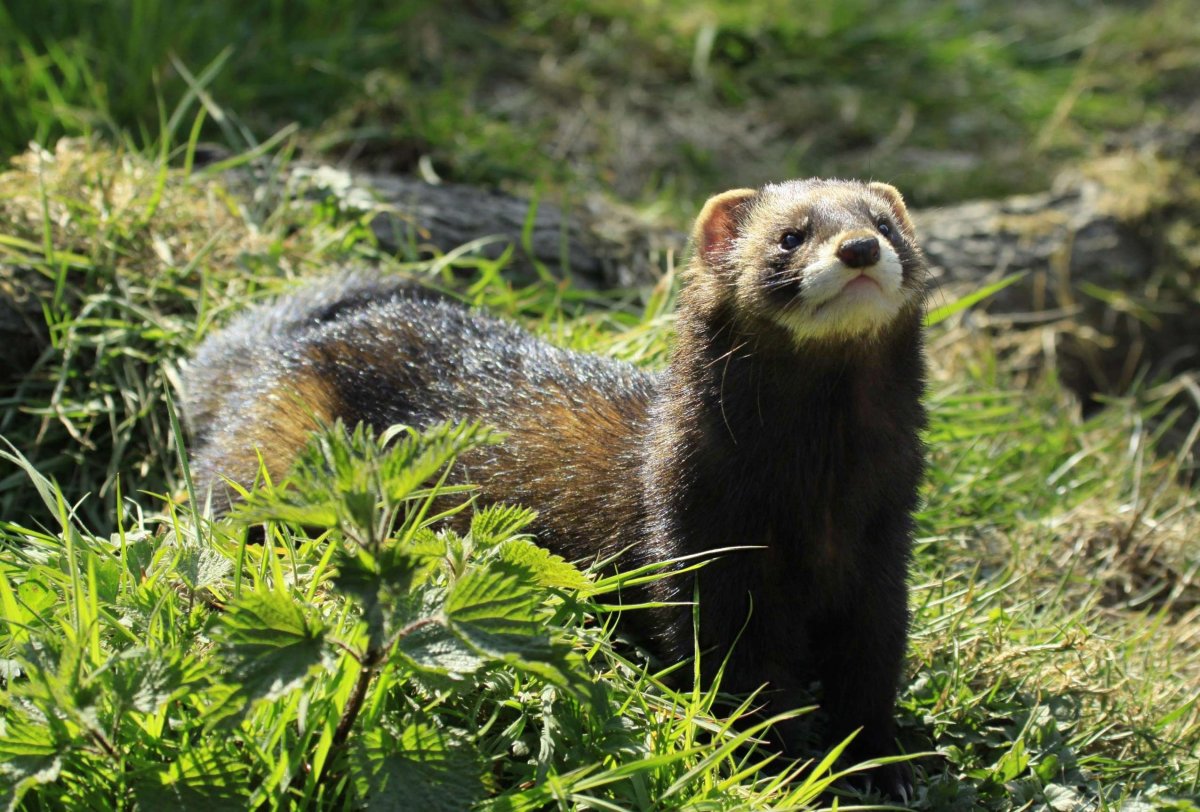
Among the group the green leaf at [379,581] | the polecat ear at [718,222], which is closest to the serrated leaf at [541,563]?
the green leaf at [379,581]

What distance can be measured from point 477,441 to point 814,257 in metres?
1.24

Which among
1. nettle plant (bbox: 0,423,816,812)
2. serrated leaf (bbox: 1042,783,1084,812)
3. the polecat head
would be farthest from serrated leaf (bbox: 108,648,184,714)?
serrated leaf (bbox: 1042,783,1084,812)

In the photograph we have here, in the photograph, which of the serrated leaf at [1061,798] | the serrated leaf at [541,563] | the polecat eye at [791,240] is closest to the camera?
the serrated leaf at [541,563]

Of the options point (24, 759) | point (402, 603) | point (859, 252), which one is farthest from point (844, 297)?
point (24, 759)

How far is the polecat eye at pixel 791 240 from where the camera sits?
11.3 feet

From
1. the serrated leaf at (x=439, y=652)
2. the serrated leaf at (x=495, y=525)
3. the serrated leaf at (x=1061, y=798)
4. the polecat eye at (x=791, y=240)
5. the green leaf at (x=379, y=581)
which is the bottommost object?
the serrated leaf at (x=1061, y=798)

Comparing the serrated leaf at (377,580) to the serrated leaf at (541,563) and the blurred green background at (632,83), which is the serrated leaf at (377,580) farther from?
the blurred green background at (632,83)

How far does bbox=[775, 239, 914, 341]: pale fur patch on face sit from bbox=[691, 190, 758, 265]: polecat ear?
0.50 meters

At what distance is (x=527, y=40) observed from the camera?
827 centimetres

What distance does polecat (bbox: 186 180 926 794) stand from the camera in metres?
3.35

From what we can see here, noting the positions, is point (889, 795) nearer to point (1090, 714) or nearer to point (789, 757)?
point (789, 757)

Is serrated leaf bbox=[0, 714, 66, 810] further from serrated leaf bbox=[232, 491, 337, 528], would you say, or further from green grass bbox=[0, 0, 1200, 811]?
serrated leaf bbox=[232, 491, 337, 528]

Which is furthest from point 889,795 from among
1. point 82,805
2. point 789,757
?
point 82,805

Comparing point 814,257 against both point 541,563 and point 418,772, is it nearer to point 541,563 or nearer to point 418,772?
point 541,563
